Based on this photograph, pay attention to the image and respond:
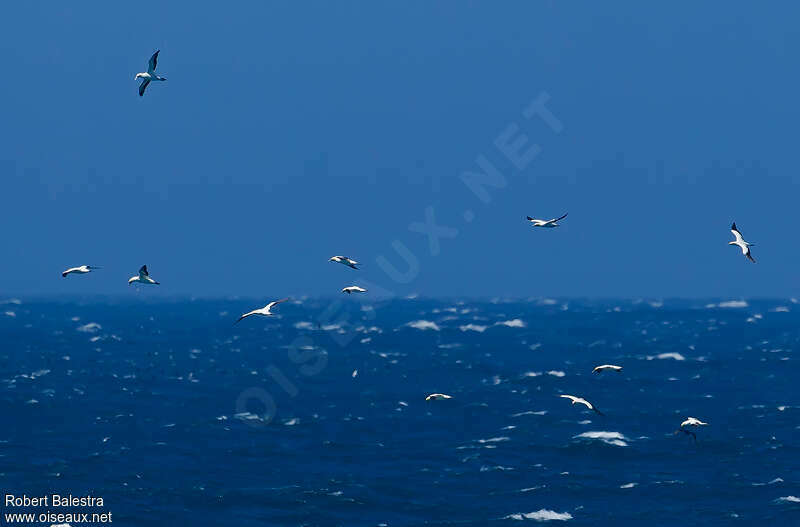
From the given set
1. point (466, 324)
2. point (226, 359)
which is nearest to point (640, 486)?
point (226, 359)

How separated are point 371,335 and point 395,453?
10192cm

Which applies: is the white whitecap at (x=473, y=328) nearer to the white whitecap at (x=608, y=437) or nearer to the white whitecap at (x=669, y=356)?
the white whitecap at (x=669, y=356)

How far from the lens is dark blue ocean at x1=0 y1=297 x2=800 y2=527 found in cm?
4800

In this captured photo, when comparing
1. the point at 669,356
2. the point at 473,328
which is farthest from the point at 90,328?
the point at 669,356

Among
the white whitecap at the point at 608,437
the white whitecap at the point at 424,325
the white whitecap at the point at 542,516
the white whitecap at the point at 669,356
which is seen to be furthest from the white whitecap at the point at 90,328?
the white whitecap at the point at 542,516

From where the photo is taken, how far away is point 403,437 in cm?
6419

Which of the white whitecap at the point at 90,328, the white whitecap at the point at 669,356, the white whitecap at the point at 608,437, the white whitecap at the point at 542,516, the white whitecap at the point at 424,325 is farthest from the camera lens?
the white whitecap at the point at 424,325

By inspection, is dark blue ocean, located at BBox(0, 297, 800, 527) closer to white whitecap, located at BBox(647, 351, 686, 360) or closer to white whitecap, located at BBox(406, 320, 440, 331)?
white whitecap, located at BBox(647, 351, 686, 360)

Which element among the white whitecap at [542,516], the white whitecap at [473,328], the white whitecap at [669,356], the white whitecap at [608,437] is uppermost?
the white whitecap at [473,328]

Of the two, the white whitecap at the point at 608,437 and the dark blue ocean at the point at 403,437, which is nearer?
the dark blue ocean at the point at 403,437

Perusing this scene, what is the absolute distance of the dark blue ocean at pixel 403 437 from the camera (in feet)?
157

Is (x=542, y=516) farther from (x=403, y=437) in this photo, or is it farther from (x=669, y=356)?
(x=669, y=356)

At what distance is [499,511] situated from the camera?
154ft

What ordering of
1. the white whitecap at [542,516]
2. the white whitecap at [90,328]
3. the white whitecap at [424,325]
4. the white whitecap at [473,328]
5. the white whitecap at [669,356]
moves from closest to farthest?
the white whitecap at [542,516] < the white whitecap at [669,356] < the white whitecap at [90,328] < the white whitecap at [473,328] < the white whitecap at [424,325]
